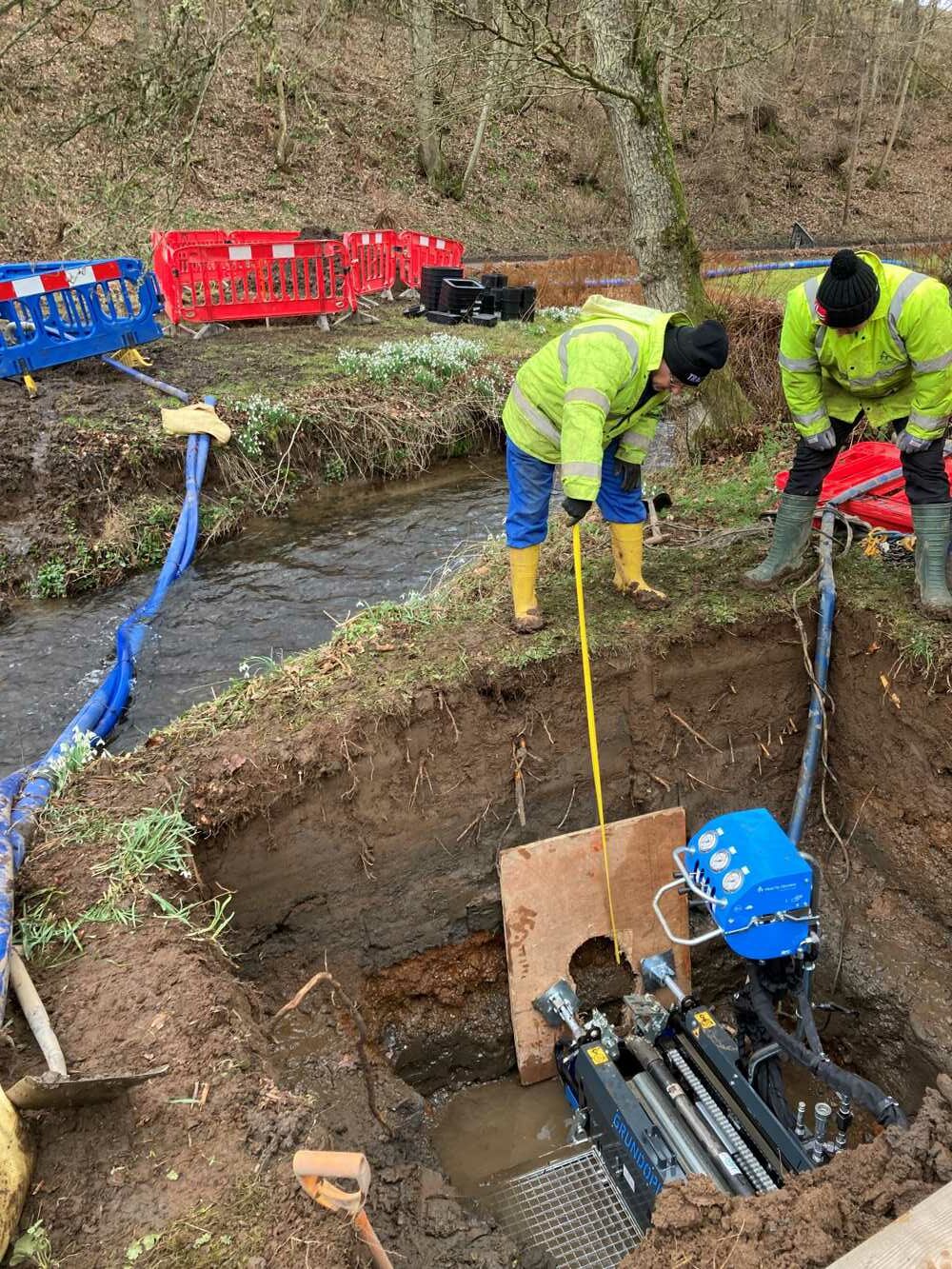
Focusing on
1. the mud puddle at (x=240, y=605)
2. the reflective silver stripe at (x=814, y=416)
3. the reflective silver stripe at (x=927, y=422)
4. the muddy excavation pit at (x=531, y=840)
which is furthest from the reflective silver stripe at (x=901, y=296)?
the mud puddle at (x=240, y=605)

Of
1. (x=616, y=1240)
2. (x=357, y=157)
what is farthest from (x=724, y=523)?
(x=357, y=157)

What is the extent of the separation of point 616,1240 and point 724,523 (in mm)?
4167

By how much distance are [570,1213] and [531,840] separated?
5.47 feet

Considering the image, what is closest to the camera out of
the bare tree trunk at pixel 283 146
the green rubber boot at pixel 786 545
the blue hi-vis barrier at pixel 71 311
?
the green rubber boot at pixel 786 545

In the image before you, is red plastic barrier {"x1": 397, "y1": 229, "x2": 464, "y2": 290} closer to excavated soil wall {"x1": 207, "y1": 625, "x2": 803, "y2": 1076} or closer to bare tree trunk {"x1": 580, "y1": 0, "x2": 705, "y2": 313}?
bare tree trunk {"x1": 580, "y1": 0, "x2": 705, "y2": 313}

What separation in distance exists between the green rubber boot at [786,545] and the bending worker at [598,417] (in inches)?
23.4

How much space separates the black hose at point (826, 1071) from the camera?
287cm

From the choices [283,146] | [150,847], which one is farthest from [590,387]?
[283,146]

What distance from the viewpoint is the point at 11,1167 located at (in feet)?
7.23

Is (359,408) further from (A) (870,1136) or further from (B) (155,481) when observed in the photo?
(A) (870,1136)

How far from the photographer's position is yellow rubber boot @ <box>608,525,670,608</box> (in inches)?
187

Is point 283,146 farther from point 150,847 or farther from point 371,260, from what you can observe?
point 150,847

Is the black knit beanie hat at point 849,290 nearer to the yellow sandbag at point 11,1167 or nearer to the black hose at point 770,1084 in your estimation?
the black hose at point 770,1084

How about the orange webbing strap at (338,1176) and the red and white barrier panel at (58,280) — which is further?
the red and white barrier panel at (58,280)
